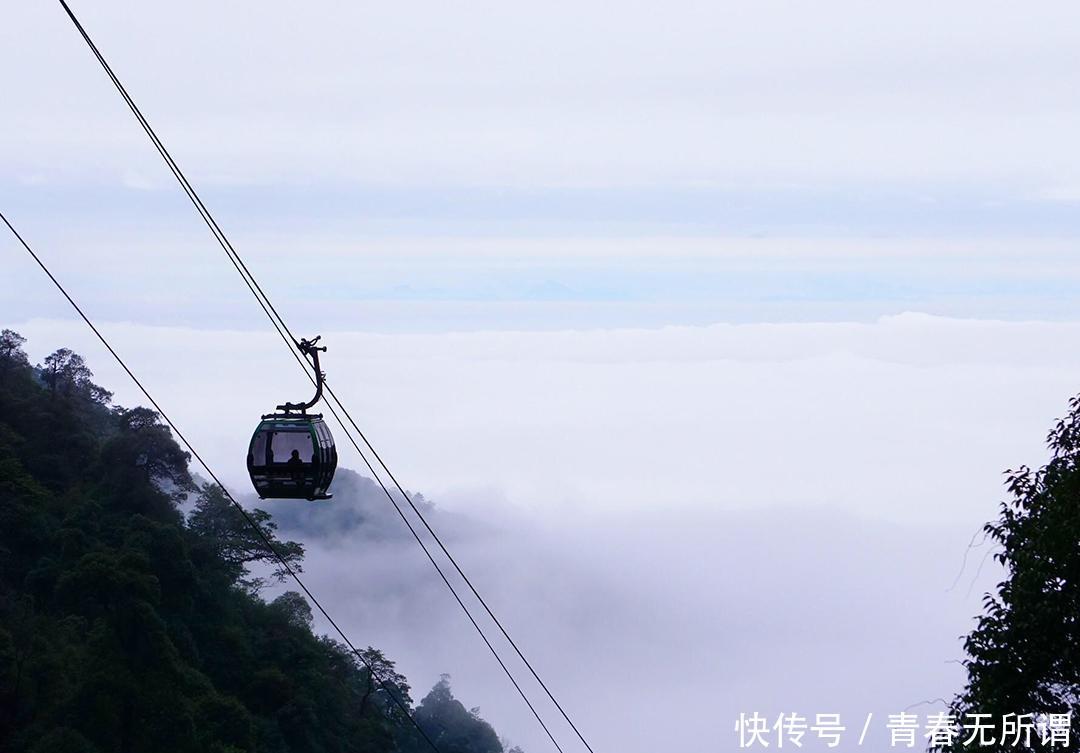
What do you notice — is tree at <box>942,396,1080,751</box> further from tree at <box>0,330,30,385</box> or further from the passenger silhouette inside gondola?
tree at <box>0,330,30,385</box>

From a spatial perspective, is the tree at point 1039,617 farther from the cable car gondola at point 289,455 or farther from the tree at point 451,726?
the tree at point 451,726

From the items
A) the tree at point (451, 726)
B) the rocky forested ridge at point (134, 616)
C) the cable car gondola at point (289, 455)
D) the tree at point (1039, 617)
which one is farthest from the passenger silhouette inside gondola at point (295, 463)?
the tree at point (451, 726)

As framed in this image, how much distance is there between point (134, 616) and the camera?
50.4m

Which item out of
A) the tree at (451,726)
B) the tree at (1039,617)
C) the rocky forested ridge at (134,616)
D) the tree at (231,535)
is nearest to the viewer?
the tree at (1039,617)

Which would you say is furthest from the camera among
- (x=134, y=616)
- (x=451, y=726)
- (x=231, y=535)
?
(x=451, y=726)

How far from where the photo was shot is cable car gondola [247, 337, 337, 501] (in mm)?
17984

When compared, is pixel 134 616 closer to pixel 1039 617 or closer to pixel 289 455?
pixel 289 455

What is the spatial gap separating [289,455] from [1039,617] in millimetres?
9438

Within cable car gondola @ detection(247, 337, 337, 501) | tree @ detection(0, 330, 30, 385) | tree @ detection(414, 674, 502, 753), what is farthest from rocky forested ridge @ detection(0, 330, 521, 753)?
cable car gondola @ detection(247, 337, 337, 501)

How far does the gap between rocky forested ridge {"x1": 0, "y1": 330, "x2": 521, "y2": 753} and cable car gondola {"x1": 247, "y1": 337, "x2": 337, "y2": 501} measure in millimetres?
30787

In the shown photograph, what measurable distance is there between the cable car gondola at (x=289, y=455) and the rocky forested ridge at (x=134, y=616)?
30787mm

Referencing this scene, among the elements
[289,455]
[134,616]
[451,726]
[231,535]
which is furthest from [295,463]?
[451,726]

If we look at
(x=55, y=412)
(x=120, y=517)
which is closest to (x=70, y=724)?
(x=120, y=517)

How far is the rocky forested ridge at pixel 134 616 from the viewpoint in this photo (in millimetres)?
48812
